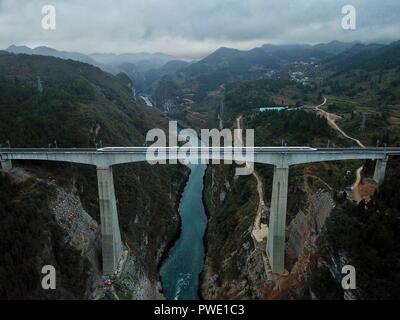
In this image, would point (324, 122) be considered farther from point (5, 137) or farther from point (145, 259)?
point (5, 137)

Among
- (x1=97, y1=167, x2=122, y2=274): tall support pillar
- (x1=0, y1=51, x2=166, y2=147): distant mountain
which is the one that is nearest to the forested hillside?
(x1=0, y1=51, x2=166, y2=147): distant mountain

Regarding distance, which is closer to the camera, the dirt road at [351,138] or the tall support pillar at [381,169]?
the dirt road at [351,138]

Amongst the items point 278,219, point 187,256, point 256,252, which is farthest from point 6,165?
point 278,219

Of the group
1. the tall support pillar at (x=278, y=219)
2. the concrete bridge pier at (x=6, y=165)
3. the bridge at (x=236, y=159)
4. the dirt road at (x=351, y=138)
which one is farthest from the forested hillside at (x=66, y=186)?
the dirt road at (x=351, y=138)

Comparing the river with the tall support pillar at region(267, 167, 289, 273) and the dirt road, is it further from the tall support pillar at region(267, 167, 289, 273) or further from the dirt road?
the dirt road

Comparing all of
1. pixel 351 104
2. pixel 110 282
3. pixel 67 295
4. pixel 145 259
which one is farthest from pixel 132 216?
pixel 351 104

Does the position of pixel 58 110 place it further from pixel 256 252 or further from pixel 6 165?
pixel 256 252

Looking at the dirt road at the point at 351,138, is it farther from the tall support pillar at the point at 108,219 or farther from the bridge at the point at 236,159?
the tall support pillar at the point at 108,219
